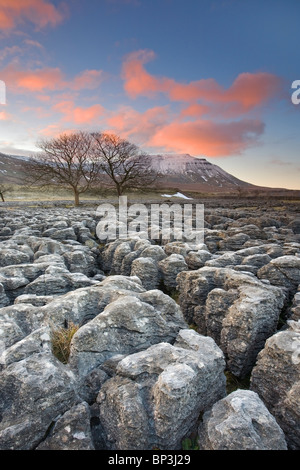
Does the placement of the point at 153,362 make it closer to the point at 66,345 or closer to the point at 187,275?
the point at 66,345

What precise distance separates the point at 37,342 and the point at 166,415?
317 cm

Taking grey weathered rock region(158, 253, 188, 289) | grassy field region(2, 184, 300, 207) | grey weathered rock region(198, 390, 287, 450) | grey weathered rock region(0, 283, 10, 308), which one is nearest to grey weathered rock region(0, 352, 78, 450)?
grey weathered rock region(198, 390, 287, 450)

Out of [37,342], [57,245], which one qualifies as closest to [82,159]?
[57,245]

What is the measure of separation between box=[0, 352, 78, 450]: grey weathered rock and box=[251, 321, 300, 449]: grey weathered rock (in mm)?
4052

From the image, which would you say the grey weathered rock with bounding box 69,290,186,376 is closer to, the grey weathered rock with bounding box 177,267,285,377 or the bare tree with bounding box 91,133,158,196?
the grey weathered rock with bounding box 177,267,285,377

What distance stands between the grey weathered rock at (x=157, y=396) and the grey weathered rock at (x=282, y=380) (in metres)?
1.14

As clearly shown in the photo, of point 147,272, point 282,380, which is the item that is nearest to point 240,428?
point 282,380

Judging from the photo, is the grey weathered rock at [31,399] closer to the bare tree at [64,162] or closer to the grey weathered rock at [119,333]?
the grey weathered rock at [119,333]

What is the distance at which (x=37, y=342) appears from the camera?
224 inches

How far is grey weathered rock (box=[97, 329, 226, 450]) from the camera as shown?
4.24 m

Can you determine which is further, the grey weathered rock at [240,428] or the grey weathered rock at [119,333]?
the grey weathered rock at [119,333]

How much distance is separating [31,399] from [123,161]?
61.8 m

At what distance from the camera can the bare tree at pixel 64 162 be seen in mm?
56156

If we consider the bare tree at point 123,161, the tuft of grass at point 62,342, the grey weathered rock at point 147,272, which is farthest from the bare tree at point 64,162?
the tuft of grass at point 62,342
